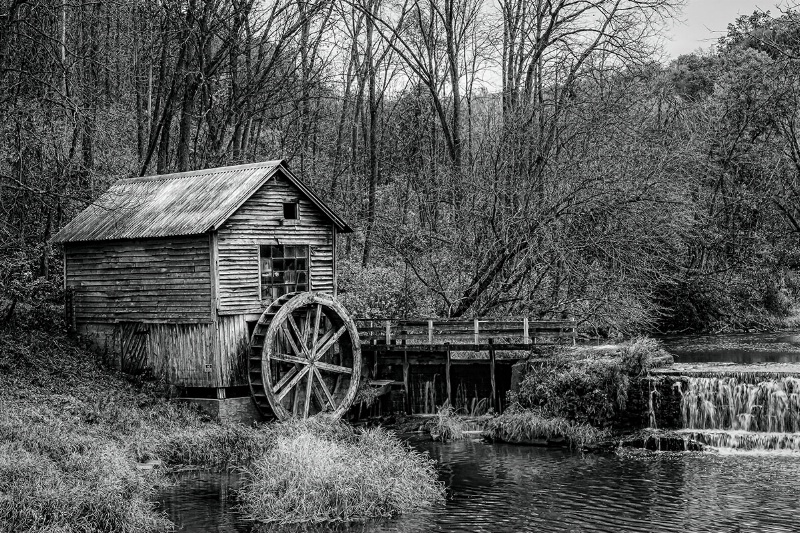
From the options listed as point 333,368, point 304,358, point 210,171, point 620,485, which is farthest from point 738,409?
point 210,171

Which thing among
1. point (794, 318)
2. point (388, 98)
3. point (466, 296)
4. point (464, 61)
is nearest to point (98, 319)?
point (466, 296)

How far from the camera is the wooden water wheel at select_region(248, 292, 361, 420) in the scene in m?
23.6

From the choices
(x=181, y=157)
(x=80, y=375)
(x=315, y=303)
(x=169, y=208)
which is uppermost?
(x=181, y=157)

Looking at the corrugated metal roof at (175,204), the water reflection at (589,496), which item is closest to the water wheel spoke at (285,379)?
the corrugated metal roof at (175,204)

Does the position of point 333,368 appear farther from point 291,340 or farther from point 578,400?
point 578,400

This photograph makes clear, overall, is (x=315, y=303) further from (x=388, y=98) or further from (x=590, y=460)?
(x=388, y=98)

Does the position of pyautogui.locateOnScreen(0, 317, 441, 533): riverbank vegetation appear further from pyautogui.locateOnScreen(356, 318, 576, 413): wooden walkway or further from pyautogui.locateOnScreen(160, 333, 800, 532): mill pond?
pyautogui.locateOnScreen(356, 318, 576, 413): wooden walkway

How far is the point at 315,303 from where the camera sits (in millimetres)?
25156

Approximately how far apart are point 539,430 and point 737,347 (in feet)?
43.3

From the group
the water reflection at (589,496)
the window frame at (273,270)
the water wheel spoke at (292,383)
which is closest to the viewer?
the water reflection at (589,496)

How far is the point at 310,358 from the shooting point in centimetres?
2545

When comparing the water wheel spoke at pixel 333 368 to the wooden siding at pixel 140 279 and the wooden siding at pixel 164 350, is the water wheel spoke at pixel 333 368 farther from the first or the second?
the wooden siding at pixel 140 279

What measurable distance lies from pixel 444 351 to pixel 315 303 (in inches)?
172

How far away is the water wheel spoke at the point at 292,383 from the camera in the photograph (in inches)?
952
